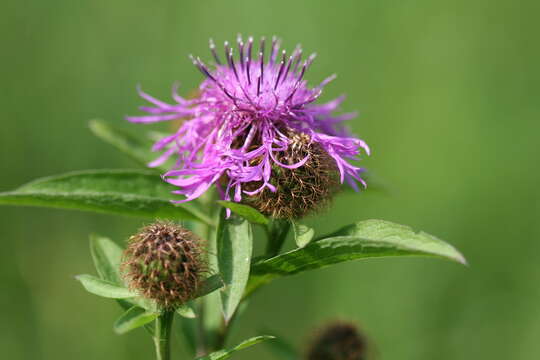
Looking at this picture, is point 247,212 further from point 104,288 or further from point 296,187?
point 104,288

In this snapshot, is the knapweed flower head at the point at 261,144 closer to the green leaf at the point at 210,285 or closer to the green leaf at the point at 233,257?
the green leaf at the point at 233,257

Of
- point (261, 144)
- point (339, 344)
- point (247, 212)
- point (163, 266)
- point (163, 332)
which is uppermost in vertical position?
point (261, 144)

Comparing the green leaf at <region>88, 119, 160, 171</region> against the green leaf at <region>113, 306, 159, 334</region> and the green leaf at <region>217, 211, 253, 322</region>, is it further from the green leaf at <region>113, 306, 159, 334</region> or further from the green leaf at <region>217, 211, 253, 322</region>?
the green leaf at <region>113, 306, 159, 334</region>

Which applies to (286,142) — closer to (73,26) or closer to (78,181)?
(78,181)

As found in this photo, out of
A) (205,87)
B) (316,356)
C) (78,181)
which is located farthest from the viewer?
(316,356)

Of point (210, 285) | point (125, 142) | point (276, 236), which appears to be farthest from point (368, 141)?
Answer: point (210, 285)

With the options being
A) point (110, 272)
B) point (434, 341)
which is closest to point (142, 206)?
point (110, 272)

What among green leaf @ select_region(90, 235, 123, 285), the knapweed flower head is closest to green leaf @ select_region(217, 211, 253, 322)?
the knapweed flower head
